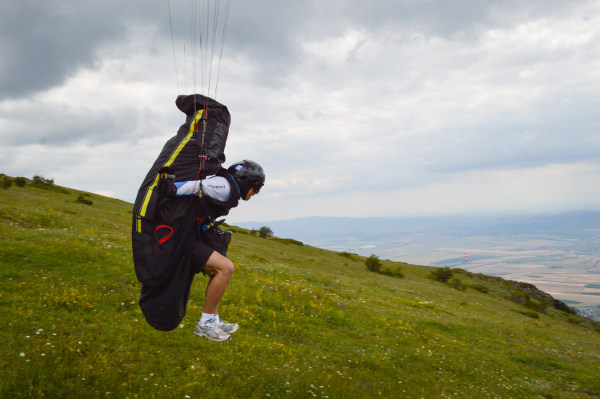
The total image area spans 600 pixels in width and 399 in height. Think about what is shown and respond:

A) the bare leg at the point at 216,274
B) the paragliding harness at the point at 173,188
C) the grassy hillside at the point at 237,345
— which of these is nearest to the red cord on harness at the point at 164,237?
the paragliding harness at the point at 173,188

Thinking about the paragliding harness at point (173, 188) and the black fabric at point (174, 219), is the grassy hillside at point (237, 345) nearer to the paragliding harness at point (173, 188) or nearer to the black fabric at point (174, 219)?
the black fabric at point (174, 219)

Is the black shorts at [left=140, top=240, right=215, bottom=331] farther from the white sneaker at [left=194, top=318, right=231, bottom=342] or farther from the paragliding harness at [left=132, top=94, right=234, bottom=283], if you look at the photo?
the white sneaker at [left=194, top=318, right=231, bottom=342]

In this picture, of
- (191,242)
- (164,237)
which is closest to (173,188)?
(164,237)

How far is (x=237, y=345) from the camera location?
32.0ft

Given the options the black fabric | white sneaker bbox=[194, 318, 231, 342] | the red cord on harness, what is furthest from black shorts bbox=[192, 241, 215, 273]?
white sneaker bbox=[194, 318, 231, 342]

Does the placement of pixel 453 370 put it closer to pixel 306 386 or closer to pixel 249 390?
pixel 306 386

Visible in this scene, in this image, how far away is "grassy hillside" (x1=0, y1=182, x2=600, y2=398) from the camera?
22.9 feet

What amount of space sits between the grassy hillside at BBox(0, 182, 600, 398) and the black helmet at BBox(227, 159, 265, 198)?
12.9 ft

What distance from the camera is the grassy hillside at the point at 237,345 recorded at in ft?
22.9

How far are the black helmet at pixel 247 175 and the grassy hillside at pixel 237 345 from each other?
3942mm

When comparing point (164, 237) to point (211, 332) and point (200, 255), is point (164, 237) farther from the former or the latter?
point (211, 332)

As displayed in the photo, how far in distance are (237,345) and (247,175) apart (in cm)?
556

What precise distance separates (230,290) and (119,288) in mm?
4222

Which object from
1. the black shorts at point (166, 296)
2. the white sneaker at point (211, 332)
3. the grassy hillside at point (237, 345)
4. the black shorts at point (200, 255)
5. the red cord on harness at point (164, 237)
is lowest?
the grassy hillside at point (237, 345)
